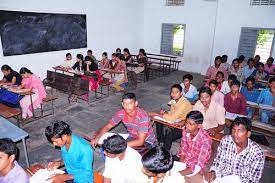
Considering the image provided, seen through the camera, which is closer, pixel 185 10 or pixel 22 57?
pixel 22 57

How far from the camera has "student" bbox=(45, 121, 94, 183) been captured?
7.39 ft

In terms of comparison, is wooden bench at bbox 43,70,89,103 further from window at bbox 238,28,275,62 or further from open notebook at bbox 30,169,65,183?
window at bbox 238,28,275,62

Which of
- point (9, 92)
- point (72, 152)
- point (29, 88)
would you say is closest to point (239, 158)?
point (72, 152)

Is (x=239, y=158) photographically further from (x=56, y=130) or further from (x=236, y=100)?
(x=236, y=100)

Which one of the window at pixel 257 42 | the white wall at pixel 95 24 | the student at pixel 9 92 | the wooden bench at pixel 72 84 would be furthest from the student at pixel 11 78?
the window at pixel 257 42

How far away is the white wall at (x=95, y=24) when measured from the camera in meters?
7.46

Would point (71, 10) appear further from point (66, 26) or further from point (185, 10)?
point (185, 10)

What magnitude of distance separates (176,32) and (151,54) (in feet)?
5.61

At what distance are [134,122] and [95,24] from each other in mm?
7802

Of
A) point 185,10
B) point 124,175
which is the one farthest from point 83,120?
point 185,10

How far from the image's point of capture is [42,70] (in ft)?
26.9

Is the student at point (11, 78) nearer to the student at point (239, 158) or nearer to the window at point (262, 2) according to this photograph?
the student at point (239, 158)

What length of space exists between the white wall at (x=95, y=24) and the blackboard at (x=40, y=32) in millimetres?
180

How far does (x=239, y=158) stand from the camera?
257 cm
